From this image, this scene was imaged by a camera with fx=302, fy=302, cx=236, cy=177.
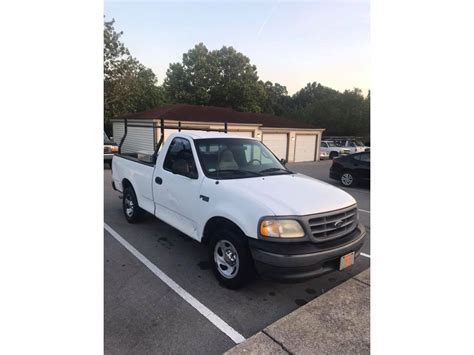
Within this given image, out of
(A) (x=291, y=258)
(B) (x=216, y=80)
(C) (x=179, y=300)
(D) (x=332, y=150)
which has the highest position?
(B) (x=216, y=80)

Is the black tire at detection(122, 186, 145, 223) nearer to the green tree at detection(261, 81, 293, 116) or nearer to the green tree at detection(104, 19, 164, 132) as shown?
the green tree at detection(104, 19, 164, 132)

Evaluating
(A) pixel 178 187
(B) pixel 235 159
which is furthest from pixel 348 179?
(A) pixel 178 187

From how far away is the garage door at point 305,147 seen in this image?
22.5 m

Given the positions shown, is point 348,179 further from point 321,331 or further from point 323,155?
point 323,155

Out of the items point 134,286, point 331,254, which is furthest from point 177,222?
point 331,254

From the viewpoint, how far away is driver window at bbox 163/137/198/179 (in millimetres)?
3941

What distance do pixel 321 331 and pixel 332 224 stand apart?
1.03m

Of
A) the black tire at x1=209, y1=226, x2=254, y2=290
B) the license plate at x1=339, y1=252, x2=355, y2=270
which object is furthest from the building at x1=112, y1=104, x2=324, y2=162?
the license plate at x1=339, y1=252, x2=355, y2=270

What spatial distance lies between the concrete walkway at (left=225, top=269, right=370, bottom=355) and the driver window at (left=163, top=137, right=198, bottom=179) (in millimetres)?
1999

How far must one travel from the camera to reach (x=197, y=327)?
9.07ft

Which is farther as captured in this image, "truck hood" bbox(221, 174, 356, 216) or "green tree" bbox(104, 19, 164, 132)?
"green tree" bbox(104, 19, 164, 132)

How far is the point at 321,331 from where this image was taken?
8.46ft
